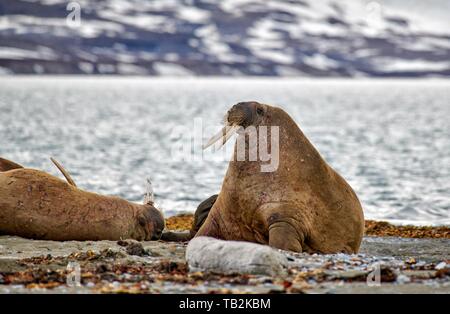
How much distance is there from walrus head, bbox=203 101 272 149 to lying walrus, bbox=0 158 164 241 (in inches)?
94.3

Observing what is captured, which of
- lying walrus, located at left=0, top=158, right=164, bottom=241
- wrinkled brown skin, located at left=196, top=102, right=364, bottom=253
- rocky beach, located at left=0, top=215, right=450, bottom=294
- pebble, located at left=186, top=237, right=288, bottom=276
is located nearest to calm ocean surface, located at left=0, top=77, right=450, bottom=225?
lying walrus, located at left=0, top=158, right=164, bottom=241

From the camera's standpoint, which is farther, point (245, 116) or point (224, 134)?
point (245, 116)

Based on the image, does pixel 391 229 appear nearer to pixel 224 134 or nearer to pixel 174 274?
pixel 224 134

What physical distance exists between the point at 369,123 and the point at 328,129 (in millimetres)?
9265

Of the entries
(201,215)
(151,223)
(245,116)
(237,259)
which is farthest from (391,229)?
(237,259)

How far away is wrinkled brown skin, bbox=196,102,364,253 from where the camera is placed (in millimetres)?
10461

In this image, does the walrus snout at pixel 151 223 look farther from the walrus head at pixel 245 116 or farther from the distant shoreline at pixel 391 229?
the walrus head at pixel 245 116

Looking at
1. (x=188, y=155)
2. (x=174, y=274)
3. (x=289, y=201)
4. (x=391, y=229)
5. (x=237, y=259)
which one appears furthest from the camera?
(x=188, y=155)

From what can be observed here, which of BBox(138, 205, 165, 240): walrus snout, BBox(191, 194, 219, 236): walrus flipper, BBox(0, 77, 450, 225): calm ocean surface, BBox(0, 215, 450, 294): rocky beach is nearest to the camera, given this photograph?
BBox(0, 215, 450, 294): rocky beach

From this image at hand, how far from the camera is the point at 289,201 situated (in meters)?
10.5

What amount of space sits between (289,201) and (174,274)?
2330mm

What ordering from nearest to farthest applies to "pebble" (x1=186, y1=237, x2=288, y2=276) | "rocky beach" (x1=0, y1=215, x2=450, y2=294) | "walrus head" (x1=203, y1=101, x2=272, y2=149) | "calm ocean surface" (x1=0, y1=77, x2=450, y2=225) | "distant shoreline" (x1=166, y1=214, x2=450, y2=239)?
"rocky beach" (x1=0, y1=215, x2=450, y2=294) → "pebble" (x1=186, y1=237, x2=288, y2=276) → "walrus head" (x1=203, y1=101, x2=272, y2=149) → "distant shoreline" (x1=166, y1=214, x2=450, y2=239) → "calm ocean surface" (x1=0, y1=77, x2=450, y2=225)

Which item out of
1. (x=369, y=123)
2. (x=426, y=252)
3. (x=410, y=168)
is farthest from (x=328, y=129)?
(x=426, y=252)

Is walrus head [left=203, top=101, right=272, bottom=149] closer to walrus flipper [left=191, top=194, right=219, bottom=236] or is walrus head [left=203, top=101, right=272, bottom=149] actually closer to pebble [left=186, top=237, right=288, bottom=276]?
walrus flipper [left=191, top=194, right=219, bottom=236]
